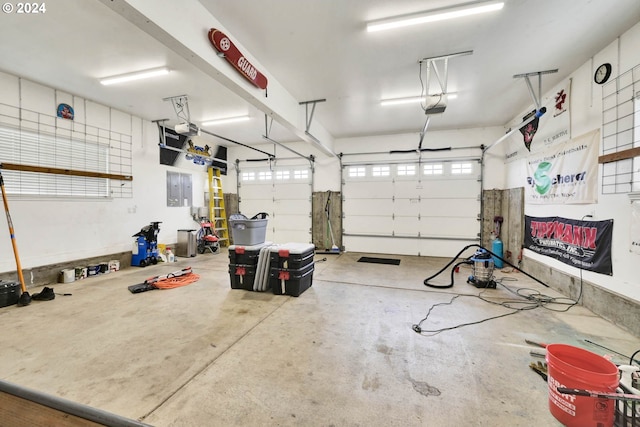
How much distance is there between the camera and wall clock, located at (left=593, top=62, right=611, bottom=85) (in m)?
3.17

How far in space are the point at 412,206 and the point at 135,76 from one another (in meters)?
6.74

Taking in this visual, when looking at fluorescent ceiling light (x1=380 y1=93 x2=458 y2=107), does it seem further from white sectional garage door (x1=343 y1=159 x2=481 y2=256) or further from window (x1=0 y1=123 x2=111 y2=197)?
window (x1=0 y1=123 x2=111 y2=197)

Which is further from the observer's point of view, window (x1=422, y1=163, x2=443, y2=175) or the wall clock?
window (x1=422, y1=163, x2=443, y2=175)

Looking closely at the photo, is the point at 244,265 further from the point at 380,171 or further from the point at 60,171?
the point at 380,171

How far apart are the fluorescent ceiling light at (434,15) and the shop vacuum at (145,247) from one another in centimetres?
595

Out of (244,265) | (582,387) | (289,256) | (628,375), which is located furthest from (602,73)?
(244,265)

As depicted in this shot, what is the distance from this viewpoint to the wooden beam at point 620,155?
2.72 metres

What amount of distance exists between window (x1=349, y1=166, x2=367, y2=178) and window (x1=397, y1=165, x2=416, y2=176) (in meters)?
1.02

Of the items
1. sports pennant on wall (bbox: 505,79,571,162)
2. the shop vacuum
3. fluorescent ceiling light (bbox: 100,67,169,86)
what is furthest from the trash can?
sports pennant on wall (bbox: 505,79,571,162)

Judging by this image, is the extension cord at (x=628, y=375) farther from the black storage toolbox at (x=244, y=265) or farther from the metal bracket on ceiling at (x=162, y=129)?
the metal bracket on ceiling at (x=162, y=129)

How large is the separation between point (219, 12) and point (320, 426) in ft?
12.5

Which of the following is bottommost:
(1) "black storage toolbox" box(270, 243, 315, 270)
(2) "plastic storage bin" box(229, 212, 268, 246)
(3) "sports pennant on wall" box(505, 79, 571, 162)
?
(1) "black storage toolbox" box(270, 243, 315, 270)

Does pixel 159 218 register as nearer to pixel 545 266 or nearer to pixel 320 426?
pixel 320 426

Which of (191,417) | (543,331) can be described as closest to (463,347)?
(543,331)
